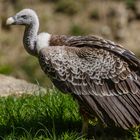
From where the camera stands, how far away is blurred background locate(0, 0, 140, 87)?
24406mm

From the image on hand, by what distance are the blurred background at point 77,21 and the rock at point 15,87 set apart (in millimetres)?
10354

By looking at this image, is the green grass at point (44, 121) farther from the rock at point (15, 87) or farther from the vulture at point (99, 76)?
the rock at point (15, 87)

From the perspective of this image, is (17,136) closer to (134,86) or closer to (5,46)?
(134,86)

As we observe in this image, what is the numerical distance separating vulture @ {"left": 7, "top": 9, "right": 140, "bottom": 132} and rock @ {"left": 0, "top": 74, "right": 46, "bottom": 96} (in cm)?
233

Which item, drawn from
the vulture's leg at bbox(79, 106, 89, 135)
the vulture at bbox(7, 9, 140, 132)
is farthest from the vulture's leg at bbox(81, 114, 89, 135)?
the vulture at bbox(7, 9, 140, 132)

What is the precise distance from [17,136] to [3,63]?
13.9 m

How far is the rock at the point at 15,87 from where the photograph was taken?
1220cm

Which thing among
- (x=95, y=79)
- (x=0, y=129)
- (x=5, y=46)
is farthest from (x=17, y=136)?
(x=5, y=46)

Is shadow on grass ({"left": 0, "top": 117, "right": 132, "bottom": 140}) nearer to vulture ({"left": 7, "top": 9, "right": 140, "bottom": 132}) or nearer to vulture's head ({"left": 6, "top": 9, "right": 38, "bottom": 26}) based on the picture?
vulture ({"left": 7, "top": 9, "right": 140, "bottom": 132})

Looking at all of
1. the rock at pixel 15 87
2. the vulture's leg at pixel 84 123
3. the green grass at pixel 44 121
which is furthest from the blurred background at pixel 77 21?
the vulture's leg at pixel 84 123

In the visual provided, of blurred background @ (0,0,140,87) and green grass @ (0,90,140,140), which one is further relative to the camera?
blurred background @ (0,0,140,87)

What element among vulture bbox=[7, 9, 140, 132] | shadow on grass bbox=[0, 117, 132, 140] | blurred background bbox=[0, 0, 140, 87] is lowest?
blurred background bbox=[0, 0, 140, 87]

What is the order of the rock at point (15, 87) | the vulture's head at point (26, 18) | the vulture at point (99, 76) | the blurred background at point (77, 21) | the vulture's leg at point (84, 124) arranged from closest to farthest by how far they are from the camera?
the vulture at point (99, 76), the vulture's leg at point (84, 124), the vulture's head at point (26, 18), the rock at point (15, 87), the blurred background at point (77, 21)

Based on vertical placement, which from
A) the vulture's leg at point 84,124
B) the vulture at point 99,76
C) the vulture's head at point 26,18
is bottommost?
the vulture's leg at point 84,124
